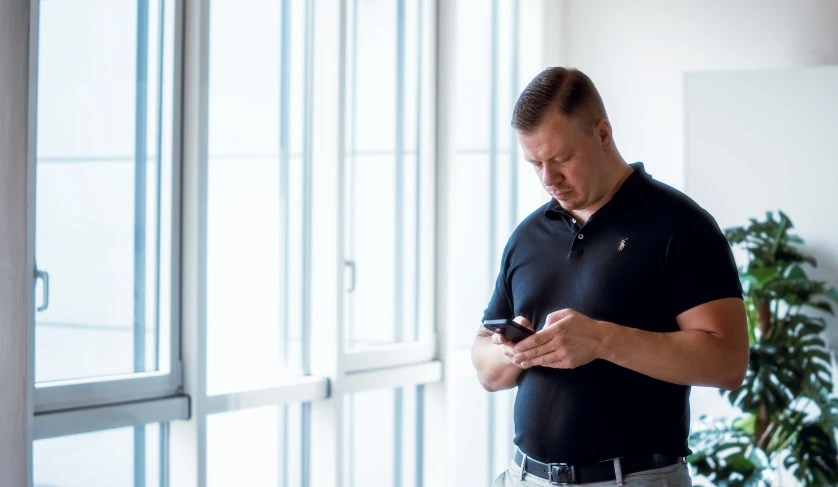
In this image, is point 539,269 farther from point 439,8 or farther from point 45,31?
point 439,8

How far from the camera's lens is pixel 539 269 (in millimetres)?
2201

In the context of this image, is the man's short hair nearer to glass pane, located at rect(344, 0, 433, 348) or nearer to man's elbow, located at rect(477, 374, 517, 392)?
man's elbow, located at rect(477, 374, 517, 392)

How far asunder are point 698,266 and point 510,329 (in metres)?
0.39

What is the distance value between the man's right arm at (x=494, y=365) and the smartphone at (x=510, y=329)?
6 cm

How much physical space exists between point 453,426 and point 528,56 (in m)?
1.74

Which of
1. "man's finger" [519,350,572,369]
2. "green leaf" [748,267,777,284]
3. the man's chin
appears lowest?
"man's finger" [519,350,572,369]

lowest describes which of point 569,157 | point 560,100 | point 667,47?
point 569,157

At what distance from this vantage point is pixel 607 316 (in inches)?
80.1

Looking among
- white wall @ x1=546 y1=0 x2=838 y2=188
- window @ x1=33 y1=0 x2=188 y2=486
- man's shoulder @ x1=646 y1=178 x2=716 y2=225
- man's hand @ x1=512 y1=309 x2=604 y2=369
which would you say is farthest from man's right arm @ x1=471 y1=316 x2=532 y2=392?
white wall @ x1=546 y1=0 x2=838 y2=188

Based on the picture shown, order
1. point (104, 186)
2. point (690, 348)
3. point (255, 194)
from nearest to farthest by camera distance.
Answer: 1. point (690, 348)
2. point (104, 186)
3. point (255, 194)

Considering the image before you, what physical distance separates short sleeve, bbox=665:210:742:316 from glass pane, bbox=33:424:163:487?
1.63 metres

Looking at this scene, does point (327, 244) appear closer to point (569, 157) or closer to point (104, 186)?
point (104, 186)

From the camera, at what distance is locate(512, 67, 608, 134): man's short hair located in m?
2.09

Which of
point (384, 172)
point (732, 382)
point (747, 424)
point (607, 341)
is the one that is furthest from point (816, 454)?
point (607, 341)
